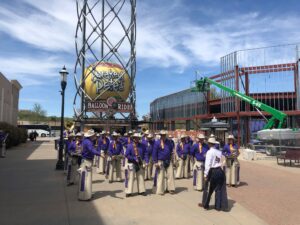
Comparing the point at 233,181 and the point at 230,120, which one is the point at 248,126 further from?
the point at 233,181

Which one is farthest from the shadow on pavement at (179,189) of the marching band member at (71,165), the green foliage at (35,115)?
the green foliage at (35,115)

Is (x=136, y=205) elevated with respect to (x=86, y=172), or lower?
lower

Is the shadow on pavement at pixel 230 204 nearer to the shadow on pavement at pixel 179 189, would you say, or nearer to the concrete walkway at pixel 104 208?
the concrete walkway at pixel 104 208

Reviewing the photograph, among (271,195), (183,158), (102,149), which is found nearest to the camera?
(271,195)

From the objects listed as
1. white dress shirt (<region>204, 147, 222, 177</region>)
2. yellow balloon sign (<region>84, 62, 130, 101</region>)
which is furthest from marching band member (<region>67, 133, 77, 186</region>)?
yellow balloon sign (<region>84, 62, 130, 101</region>)

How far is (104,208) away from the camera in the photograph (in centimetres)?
766

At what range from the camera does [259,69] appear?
1375 inches

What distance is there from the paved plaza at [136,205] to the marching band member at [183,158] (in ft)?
3.15

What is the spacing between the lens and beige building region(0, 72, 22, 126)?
1367 inches

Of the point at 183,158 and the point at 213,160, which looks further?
the point at 183,158

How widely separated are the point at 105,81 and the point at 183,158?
45.2ft

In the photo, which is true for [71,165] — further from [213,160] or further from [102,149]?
[213,160]

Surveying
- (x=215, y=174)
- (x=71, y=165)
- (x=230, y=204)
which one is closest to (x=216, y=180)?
(x=215, y=174)

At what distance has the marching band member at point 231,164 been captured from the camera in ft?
36.2
